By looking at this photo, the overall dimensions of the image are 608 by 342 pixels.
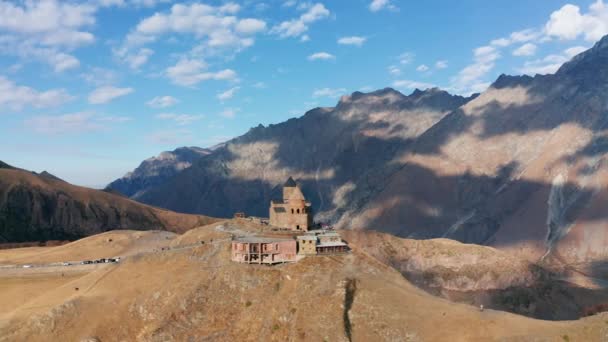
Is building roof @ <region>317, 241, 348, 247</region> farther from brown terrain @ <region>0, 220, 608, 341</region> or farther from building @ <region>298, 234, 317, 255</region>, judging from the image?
brown terrain @ <region>0, 220, 608, 341</region>

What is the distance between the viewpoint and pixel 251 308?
9412 cm

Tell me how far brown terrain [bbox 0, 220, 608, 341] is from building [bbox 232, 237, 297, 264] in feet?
9.03

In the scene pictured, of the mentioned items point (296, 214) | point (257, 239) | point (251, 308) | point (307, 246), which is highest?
point (296, 214)

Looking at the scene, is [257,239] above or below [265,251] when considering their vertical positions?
above

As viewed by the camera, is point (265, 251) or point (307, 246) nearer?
point (265, 251)

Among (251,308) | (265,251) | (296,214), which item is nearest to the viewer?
(251,308)

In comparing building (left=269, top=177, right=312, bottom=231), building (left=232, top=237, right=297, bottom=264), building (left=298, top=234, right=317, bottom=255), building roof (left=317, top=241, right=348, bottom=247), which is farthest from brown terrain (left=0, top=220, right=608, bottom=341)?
building (left=269, top=177, right=312, bottom=231)

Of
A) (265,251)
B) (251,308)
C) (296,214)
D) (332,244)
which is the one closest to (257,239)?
(265,251)

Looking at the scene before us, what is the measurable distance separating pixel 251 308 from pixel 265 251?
1456 centimetres

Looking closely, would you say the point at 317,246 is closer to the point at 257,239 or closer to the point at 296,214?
the point at 257,239

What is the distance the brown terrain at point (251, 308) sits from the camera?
83.3m

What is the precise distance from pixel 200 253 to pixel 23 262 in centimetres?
6948

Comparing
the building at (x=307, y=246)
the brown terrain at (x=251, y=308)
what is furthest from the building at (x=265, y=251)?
the brown terrain at (x=251, y=308)

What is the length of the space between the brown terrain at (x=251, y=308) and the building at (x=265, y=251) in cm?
275
